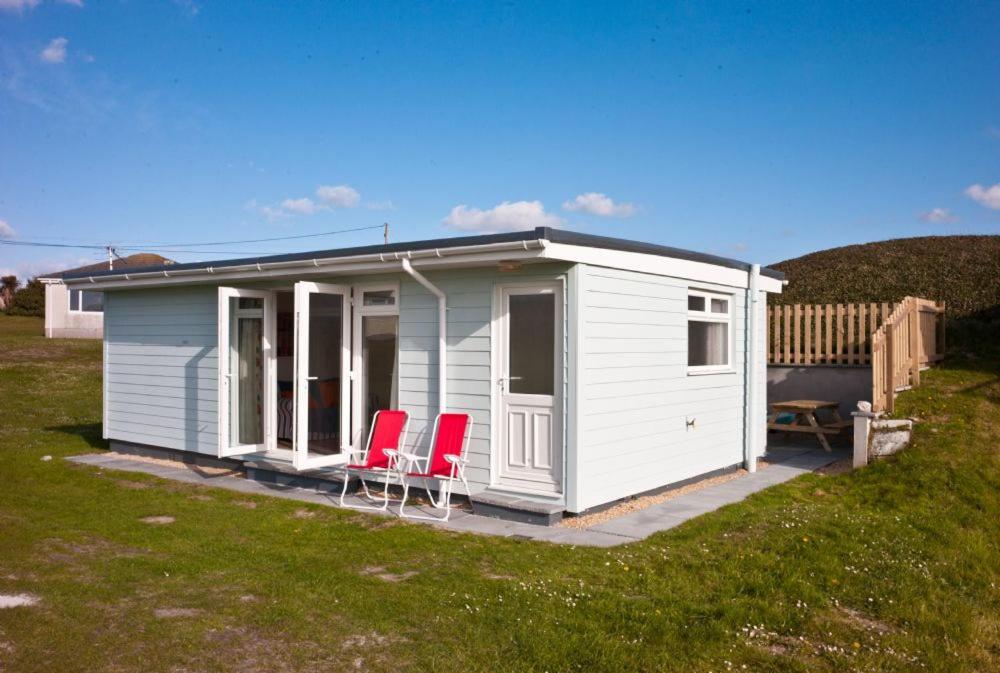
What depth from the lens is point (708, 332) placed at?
1002 centimetres

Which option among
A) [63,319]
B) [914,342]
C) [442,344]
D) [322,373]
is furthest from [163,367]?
[63,319]

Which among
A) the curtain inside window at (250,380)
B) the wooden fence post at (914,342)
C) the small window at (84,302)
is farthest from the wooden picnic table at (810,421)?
the small window at (84,302)

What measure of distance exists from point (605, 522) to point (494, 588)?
234cm

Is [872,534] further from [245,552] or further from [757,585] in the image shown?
[245,552]

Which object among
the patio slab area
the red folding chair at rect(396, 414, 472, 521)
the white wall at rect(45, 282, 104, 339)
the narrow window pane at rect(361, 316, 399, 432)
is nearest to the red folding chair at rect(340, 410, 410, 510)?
the red folding chair at rect(396, 414, 472, 521)

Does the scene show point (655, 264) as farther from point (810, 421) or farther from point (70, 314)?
point (70, 314)

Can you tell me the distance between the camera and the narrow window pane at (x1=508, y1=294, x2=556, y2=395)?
7.78 metres

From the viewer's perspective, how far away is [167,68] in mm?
15008

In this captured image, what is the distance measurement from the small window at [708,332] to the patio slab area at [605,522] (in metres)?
1.42

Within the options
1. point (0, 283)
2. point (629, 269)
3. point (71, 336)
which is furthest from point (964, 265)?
point (0, 283)

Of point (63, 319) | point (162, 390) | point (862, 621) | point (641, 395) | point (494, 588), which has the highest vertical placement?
point (63, 319)

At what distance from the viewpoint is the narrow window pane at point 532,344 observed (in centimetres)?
778

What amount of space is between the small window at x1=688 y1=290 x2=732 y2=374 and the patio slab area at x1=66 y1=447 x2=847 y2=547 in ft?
4.67

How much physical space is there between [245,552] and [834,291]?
60.9 feet
